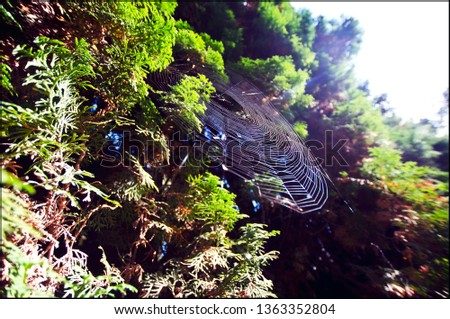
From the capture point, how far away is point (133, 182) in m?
1.81

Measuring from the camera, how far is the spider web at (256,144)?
2.23 meters

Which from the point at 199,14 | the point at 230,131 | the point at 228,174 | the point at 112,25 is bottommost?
the point at 228,174

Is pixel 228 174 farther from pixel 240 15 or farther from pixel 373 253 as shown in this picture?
pixel 240 15

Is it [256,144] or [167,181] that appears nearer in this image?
[167,181]

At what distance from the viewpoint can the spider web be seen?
223 cm

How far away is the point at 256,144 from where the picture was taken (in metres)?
2.44

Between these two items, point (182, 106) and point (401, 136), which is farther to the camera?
point (401, 136)

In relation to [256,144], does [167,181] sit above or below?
below

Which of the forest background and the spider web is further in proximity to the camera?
the spider web

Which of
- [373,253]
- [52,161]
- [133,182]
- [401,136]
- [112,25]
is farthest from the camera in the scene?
[401,136]

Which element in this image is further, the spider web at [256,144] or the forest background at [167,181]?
the spider web at [256,144]

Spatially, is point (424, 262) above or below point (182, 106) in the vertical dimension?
below
